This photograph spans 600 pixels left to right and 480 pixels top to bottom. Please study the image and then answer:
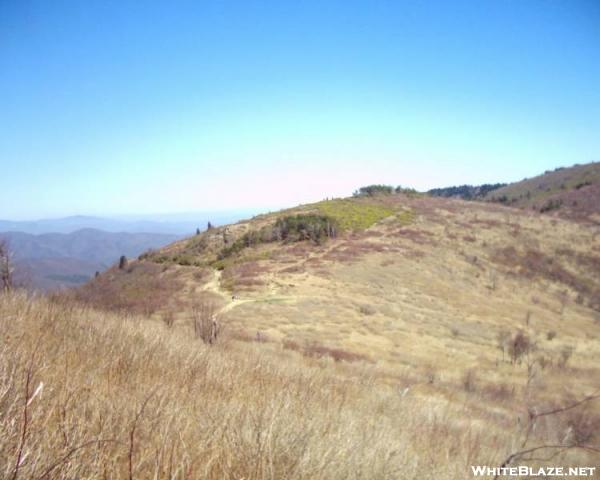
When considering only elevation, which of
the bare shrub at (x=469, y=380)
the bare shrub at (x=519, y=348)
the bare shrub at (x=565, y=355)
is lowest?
the bare shrub at (x=565, y=355)

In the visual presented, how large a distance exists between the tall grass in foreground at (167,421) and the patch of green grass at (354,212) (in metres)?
37.7

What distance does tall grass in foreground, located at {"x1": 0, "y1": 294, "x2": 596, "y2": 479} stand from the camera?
1.65 meters

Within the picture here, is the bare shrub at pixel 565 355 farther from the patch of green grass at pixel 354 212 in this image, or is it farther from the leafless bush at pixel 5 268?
the patch of green grass at pixel 354 212

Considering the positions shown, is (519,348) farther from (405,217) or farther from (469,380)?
(405,217)

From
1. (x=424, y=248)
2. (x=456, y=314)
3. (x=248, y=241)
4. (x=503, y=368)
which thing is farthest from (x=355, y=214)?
(x=503, y=368)

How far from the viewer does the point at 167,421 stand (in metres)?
2.07

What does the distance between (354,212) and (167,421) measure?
47440 mm

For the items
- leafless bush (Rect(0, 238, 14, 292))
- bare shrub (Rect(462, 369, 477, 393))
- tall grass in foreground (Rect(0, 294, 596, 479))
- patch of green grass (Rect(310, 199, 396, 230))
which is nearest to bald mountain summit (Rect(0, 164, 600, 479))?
tall grass in foreground (Rect(0, 294, 596, 479))

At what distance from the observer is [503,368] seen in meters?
16.1

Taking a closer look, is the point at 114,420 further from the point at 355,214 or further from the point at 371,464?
the point at 355,214

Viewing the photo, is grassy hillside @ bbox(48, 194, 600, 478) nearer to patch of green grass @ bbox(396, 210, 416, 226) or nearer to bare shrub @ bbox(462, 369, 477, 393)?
bare shrub @ bbox(462, 369, 477, 393)

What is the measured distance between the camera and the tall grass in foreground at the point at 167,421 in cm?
165

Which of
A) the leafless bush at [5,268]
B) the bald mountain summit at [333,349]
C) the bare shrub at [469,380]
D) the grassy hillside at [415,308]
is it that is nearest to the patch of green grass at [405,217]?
the grassy hillside at [415,308]

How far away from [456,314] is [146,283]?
21.0 m
